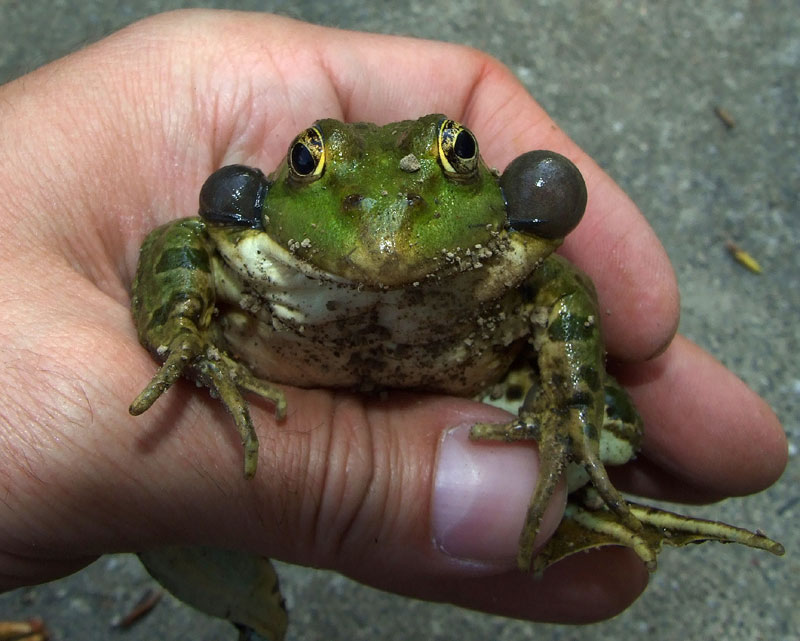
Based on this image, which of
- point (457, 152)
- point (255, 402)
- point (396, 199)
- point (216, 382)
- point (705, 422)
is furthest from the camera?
point (705, 422)

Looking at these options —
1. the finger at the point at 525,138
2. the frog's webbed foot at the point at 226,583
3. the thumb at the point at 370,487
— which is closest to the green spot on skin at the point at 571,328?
the thumb at the point at 370,487

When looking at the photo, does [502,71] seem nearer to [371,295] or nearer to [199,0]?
[371,295]

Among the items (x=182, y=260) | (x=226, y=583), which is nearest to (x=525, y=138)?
(x=182, y=260)

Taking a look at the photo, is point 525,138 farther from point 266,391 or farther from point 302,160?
point 266,391

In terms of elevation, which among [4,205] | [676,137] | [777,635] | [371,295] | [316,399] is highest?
[4,205]

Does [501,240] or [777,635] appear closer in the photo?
[501,240]

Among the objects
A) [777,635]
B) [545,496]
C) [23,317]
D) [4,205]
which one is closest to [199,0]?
[4,205]
